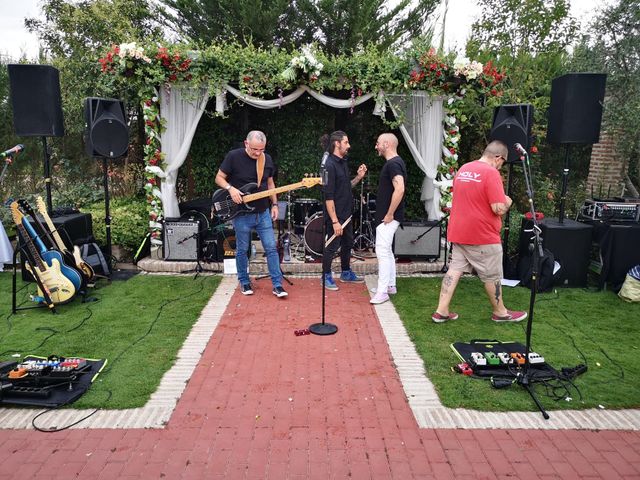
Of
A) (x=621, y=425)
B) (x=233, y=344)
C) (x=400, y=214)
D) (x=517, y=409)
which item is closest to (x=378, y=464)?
(x=517, y=409)

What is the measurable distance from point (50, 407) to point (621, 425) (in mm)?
3764

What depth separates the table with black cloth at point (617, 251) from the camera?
20.1 feet

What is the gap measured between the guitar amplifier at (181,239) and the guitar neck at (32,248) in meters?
1.83

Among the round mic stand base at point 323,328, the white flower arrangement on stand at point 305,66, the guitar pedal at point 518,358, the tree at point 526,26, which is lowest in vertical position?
the round mic stand base at point 323,328

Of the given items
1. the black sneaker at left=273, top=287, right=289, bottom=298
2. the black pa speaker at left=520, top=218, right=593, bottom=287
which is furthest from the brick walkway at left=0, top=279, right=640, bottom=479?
the black pa speaker at left=520, top=218, right=593, bottom=287

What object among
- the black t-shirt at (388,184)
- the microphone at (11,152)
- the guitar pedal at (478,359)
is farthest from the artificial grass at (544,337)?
the microphone at (11,152)

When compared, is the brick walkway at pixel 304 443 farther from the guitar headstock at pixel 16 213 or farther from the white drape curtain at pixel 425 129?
the white drape curtain at pixel 425 129

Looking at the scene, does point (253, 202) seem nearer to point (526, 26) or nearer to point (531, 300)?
point (531, 300)

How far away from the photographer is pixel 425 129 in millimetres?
7641

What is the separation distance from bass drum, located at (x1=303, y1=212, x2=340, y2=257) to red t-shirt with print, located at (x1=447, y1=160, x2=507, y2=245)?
263 centimetres

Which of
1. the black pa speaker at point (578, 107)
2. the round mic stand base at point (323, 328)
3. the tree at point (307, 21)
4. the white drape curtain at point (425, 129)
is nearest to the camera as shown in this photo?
the round mic stand base at point (323, 328)

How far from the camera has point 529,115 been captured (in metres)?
6.23

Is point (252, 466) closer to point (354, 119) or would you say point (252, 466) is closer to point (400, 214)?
point (400, 214)

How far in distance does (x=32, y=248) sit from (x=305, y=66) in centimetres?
393
